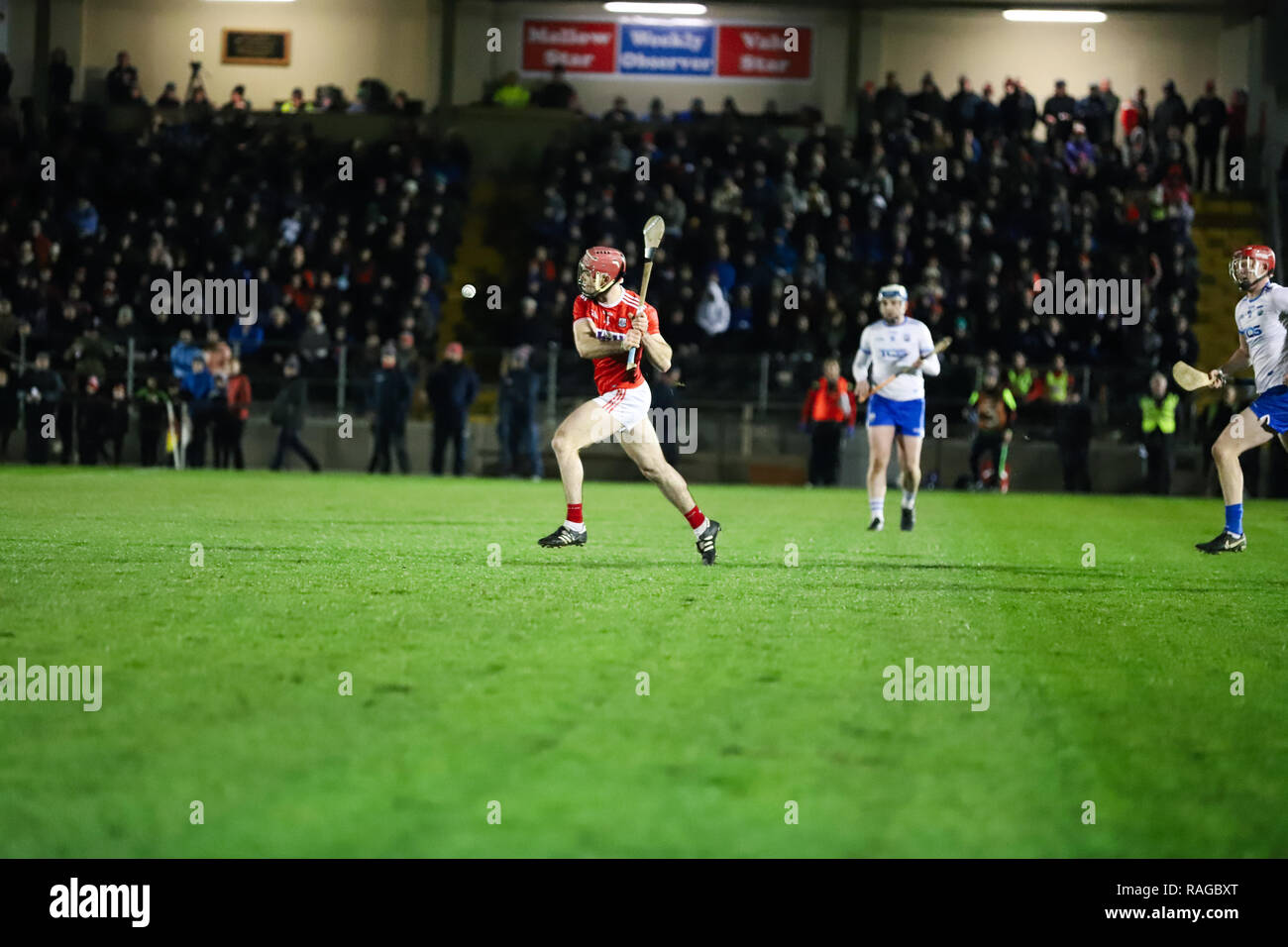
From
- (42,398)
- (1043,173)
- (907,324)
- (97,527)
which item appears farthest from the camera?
(1043,173)

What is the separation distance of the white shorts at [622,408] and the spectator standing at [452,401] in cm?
1438

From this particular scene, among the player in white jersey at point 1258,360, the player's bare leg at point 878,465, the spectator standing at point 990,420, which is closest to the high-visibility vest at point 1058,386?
the spectator standing at point 990,420

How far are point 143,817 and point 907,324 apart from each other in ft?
40.0

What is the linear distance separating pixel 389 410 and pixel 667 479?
52.2ft

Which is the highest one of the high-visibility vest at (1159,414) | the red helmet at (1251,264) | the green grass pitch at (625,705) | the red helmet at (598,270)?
the red helmet at (1251,264)

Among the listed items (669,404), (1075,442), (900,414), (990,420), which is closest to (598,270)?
(900,414)

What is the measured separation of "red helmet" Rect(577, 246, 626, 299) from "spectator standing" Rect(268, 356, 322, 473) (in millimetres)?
16123

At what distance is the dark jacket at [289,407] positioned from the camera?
87.0 feet

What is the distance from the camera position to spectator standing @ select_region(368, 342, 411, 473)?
2630 cm

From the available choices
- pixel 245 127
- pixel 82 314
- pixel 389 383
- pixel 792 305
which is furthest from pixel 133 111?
pixel 792 305

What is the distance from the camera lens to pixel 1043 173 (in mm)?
30312

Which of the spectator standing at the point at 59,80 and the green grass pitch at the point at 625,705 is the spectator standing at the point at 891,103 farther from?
the green grass pitch at the point at 625,705
